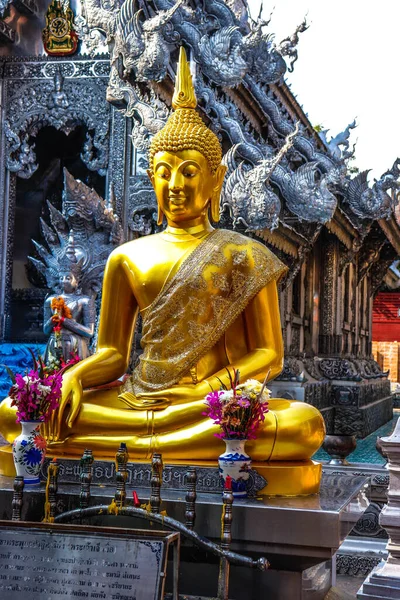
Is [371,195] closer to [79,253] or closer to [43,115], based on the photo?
[43,115]

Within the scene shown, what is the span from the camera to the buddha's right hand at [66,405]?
12.5ft

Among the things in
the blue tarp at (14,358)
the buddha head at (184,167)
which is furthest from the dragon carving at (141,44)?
the buddha head at (184,167)

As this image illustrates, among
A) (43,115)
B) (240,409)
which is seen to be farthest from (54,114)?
(240,409)

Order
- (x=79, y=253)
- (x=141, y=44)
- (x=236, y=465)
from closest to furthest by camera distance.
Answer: (x=236, y=465) → (x=141, y=44) → (x=79, y=253)

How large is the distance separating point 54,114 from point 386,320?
1874 centimetres

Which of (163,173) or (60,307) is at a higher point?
(163,173)

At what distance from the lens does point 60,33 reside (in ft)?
30.1

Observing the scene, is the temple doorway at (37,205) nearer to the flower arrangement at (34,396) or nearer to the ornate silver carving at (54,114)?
the ornate silver carving at (54,114)

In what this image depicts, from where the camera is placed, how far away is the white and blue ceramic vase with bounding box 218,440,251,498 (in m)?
3.43

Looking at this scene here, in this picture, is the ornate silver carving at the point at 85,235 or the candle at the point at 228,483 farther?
the ornate silver carving at the point at 85,235

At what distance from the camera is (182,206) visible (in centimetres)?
410

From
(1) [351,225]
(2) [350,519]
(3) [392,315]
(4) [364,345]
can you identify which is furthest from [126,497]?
(3) [392,315]

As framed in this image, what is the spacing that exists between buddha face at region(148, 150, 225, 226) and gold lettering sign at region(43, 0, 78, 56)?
17.9 feet

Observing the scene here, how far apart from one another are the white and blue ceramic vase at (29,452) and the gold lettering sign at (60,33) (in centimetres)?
636
